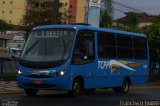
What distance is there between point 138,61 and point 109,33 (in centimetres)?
347

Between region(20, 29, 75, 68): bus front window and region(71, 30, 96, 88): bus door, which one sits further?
region(71, 30, 96, 88): bus door

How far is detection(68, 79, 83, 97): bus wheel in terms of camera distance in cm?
1995

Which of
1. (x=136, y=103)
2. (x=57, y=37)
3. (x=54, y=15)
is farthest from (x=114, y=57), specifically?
(x=54, y=15)

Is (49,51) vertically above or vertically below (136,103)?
above

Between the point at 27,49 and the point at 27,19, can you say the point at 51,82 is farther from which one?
the point at 27,19

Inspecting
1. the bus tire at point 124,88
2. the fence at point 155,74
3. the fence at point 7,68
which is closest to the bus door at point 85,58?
the bus tire at point 124,88

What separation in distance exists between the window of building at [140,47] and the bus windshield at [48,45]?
6.23m

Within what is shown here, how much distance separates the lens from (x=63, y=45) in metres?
19.9

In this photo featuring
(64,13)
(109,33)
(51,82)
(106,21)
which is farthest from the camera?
(106,21)

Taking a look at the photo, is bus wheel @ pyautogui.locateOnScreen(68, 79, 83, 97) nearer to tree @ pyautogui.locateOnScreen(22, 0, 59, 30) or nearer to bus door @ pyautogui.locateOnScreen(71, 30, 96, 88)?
bus door @ pyautogui.locateOnScreen(71, 30, 96, 88)

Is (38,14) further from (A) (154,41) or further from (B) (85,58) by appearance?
(B) (85,58)

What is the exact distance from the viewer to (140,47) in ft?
86.6

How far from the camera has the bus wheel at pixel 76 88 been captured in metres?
20.0

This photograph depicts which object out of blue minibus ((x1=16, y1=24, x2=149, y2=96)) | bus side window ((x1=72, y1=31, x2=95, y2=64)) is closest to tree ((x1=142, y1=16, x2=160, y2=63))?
blue minibus ((x1=16, y1=24, x2=149, y2=96))
